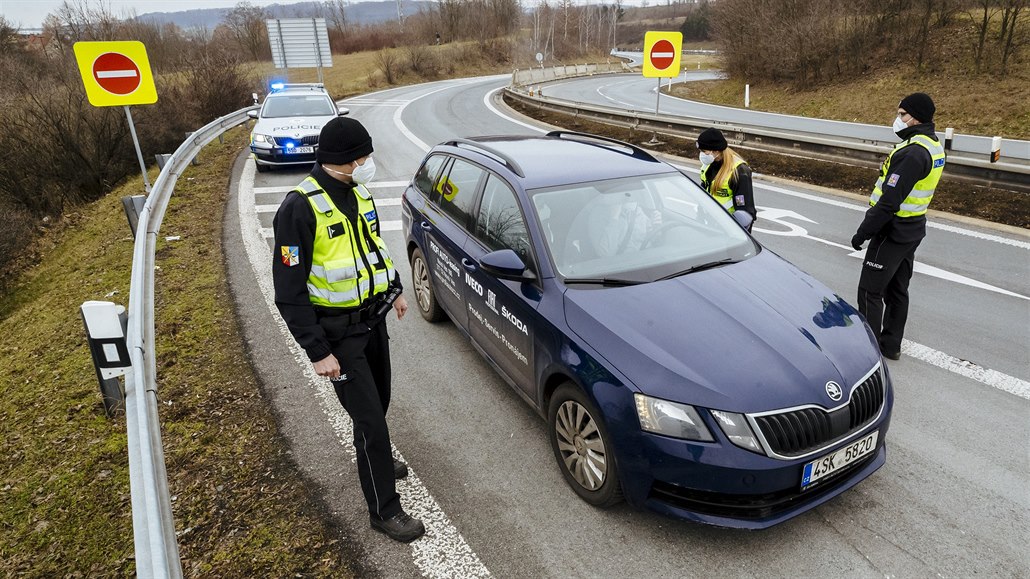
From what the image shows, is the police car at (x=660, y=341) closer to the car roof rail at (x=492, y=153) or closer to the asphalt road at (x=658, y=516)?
the car roof rail at (x=492, y=153)

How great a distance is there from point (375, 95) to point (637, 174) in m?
30.7

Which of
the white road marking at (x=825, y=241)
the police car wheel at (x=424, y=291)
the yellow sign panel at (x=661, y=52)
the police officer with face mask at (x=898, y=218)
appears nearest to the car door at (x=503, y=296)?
the police car wheel at (x=424, y=291)

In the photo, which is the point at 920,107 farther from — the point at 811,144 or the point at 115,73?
the point at 115,73

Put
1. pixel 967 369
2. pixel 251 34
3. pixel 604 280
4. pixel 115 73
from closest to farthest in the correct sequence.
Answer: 1. pixel 604 280
2. pixel 967 369
3. pixel 115 73
4. pixel 251 34

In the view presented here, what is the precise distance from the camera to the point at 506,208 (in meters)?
4.18

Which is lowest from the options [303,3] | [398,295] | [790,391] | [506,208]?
[790,391]

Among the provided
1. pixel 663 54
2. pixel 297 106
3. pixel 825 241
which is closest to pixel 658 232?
pixel 825 241

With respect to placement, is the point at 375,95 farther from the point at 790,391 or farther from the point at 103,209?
the point at 790,391

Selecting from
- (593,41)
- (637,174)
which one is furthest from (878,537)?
(593,41)

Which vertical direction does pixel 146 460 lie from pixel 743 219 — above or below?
below

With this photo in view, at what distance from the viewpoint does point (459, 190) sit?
195 inches

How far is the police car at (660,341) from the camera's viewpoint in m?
2.82

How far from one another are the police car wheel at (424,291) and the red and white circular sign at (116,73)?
6.89 meters

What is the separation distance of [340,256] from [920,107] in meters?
4.30
